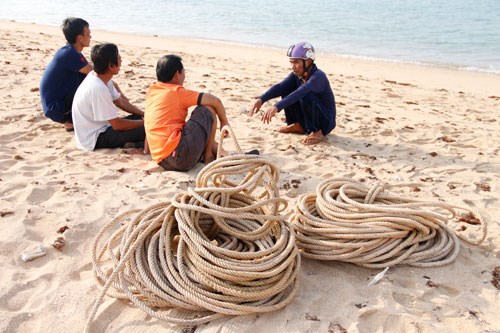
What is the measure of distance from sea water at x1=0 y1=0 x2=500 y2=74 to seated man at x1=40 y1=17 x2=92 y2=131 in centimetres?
822

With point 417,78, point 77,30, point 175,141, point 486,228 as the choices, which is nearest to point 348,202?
point 486,228

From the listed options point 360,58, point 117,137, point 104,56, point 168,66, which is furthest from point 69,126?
point 360,58

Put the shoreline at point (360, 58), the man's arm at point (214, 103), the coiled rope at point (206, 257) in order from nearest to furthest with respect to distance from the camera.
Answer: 1. the coiled rope at point (206, 257)
2. the man's arm at point (214, 103)
3. the shoreline at point (360, 58)

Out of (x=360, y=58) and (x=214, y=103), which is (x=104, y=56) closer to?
(x=214, y=103)

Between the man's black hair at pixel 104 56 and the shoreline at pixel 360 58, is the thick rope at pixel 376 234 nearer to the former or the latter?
the man's black hair at pixel 104 56

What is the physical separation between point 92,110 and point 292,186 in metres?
1.91

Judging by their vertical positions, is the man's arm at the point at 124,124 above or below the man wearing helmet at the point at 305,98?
below

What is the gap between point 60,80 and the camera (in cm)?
468

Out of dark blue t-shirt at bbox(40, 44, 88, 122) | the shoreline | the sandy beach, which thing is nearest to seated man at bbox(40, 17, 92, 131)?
dark blue t-shirt at bbox(40, 44, 88, 122)

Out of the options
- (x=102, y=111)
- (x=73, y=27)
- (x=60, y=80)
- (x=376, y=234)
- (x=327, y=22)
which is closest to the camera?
(x=376, y=234)

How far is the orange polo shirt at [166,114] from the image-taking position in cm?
385

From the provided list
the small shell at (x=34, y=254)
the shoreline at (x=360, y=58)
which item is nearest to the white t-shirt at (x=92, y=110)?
the small shell at (x=34, y=254)

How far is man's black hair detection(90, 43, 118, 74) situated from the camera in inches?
160

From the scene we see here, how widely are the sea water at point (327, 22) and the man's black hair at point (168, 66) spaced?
8.26 metres
